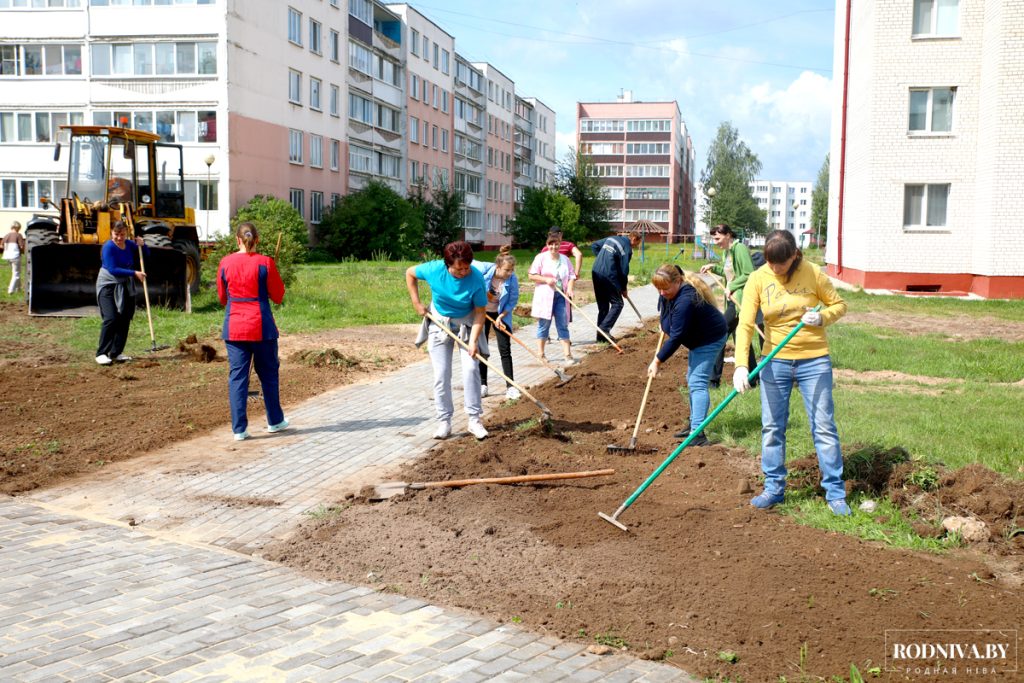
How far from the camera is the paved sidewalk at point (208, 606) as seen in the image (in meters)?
3.97

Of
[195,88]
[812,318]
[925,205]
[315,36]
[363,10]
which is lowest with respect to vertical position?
[812,318]

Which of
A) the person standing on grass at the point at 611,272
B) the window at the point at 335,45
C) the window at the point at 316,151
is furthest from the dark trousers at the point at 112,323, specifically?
the window at the point at 335,45

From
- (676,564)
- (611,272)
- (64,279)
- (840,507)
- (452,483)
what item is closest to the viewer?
(676,564)

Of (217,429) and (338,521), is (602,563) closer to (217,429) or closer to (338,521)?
(338,521)

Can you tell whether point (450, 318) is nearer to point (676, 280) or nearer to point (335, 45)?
point (676, 280)

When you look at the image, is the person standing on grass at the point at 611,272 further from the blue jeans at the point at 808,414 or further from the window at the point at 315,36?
the window at the point at 315,36

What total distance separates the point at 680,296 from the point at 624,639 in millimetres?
3964

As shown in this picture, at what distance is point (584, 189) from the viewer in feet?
243

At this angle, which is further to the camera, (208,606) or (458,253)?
(458,253)

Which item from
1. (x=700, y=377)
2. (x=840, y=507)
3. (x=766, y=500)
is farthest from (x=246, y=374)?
(x=840, y=507)

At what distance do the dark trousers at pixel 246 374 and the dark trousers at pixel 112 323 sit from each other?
4512 mm

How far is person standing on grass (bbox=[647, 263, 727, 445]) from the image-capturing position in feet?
25.2

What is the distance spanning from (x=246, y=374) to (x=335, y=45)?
41.1 meters

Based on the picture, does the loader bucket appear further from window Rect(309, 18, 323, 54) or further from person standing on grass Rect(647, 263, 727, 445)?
window Rect(309, 18, 323, 54)
